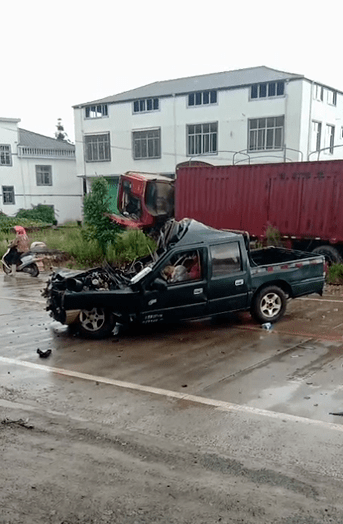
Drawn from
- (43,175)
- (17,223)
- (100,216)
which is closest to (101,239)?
(100,216)

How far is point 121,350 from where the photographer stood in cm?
774

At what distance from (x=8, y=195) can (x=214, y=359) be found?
1432 inches

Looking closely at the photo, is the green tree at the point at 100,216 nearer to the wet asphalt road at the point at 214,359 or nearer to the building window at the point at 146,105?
the wet asphalt road at the point at 214,359

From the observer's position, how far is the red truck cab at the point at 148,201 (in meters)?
→ 18.4

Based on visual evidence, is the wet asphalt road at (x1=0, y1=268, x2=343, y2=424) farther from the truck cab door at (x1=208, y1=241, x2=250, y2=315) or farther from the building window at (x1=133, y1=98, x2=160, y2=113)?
the building window at (x1=133, y1=98, x2=160, y2=113)

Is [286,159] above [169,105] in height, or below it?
below

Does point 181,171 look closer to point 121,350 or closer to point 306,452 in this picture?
point 121,350

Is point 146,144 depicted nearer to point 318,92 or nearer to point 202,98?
point 202,98

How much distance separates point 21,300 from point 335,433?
30.5 feet

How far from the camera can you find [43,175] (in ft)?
137

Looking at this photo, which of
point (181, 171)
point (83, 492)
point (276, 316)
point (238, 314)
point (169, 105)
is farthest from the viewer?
point (169, 105)

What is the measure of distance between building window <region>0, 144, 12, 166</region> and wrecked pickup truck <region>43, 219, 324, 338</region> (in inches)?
1341

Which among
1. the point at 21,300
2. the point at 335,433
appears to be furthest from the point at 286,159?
the point at 335,433

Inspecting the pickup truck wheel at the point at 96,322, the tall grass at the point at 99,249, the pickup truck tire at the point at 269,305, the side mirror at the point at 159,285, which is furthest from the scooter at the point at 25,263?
the pickup truck tire at the point at 269,305
